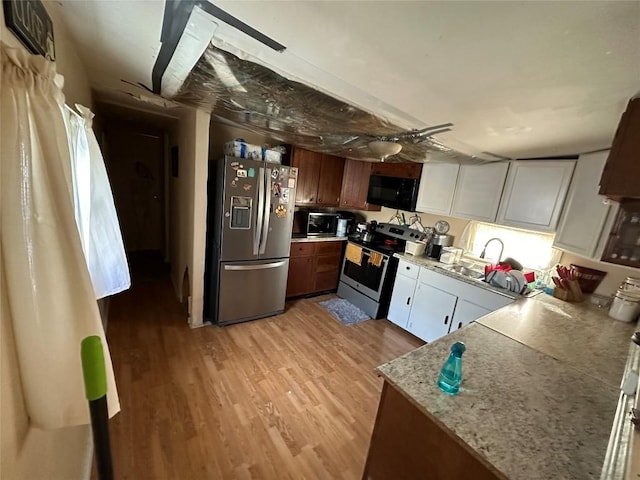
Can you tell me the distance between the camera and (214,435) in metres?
1.60

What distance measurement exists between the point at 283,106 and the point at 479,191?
2192 millimetres

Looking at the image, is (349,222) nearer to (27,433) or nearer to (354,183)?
(354,183)

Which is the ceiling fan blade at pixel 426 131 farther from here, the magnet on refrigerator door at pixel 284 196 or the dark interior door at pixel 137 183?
the dark interior door at pixel 137 183

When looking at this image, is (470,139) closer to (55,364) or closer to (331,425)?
(331,425)

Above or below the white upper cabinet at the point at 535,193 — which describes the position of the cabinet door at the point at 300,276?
below

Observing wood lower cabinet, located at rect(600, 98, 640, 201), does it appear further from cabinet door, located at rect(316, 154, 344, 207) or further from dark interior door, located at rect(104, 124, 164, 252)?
dark interior door, located at rect(104, 124, 164, 252)

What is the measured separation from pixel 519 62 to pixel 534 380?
130cm

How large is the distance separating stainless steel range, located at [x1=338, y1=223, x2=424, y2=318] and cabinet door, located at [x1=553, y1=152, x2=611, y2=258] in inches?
54.2

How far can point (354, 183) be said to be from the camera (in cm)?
366

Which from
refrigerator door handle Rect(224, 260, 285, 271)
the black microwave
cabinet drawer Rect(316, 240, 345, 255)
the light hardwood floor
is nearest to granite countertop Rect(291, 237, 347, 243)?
cabinet drawer Rect(316, 240, 345, 255)

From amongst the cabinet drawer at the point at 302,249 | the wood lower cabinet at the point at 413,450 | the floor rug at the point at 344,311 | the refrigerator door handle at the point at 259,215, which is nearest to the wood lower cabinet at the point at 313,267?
the cabinet drawer at the point at 302,249

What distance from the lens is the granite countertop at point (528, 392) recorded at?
814 millimetres

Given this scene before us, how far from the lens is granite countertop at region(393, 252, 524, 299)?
2.27 m

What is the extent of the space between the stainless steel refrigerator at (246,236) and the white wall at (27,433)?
52.0 inches
